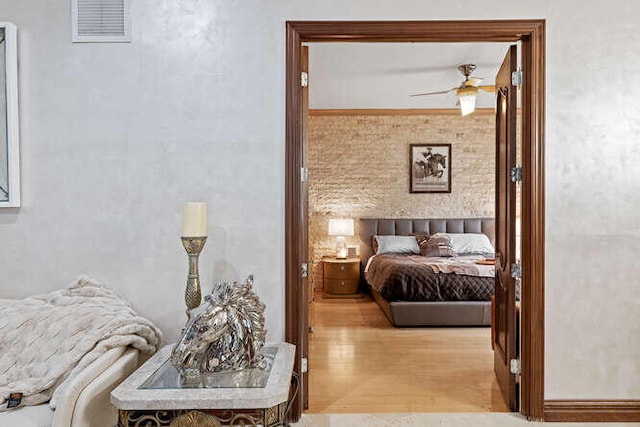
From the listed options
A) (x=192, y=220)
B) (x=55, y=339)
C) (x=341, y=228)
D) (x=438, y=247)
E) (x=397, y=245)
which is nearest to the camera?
(x=55, y=339)

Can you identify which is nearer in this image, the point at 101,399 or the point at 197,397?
the point at 197,397

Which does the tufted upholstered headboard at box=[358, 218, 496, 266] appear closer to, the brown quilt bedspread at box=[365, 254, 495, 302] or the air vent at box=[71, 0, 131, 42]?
the brown quilt bedspread at box=[365, 254, 495, 302]

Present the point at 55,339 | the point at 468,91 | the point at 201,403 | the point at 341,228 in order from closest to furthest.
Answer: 1. the point at 201,403
2. the point at 55,339
3. the point at 468,91
4. the point at 341,228

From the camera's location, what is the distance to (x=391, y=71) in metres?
5.71

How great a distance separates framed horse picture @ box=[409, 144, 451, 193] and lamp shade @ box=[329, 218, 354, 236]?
1.08 metres

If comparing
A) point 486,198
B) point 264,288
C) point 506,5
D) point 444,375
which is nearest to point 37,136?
point 264,288

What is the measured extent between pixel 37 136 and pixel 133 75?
62 cm

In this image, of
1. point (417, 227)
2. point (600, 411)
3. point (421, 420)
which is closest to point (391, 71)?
point (417, 227)

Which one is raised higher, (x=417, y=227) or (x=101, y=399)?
(x=417, y=227)

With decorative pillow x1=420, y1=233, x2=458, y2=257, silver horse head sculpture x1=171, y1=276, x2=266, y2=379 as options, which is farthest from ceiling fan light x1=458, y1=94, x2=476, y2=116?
silver horse head sculpture x1=171, y1=276, x2=266, y2=379

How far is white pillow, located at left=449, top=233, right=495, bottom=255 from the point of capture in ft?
23.6

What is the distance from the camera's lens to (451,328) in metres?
5.53

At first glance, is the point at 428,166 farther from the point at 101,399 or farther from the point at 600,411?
the point at 101,399

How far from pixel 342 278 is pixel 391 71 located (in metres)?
2.95
